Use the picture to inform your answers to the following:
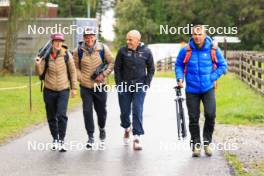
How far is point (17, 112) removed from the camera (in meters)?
17.6

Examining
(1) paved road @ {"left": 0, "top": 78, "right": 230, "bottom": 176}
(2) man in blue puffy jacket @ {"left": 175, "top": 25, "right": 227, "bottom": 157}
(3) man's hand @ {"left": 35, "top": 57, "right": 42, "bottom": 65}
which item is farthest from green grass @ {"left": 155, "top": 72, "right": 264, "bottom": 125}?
(3) man's hand @ {"left": 35, "top": 57, "right": 42, "bottom": 65}

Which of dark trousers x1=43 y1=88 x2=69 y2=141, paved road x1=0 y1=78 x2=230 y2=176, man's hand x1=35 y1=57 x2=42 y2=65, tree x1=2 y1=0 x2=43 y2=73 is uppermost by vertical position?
tree x1=2 y1=0 x2=43 y2=73

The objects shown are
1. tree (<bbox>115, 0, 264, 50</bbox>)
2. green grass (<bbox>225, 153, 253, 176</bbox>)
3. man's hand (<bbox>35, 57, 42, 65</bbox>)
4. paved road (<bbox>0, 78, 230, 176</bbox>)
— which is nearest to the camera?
green grass (<bbox>225, 153, 253, 176</bbox>)

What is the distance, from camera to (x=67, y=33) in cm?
3500

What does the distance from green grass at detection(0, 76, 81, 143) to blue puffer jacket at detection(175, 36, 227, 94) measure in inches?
143

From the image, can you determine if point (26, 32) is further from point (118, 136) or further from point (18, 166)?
point (18, 166)

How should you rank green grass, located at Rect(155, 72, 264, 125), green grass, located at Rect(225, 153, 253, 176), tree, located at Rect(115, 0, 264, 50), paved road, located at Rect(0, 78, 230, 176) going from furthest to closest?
tree, located at Rect(115, 0, 264, 50), green grass, located at Rect(155, 72, 264, 125), paved road, located at Rect(0, 78, 230, 176), green grass, located at Rect(225, 153, 253, 176)

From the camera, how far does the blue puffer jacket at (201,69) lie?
10.1 metres

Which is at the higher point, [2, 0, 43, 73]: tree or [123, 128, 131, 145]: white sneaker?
[2, 0, 43, 73]: tree

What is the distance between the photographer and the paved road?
29.8 feet

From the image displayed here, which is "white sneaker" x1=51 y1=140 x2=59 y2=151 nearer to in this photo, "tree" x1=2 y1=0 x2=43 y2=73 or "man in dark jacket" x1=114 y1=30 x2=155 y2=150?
"man in dark jacket" x1=114 y1=30 x2=155 y2=150

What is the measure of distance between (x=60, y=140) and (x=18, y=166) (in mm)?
1512

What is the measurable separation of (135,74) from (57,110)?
129 cm

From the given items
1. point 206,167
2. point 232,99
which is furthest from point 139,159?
point 232,99
